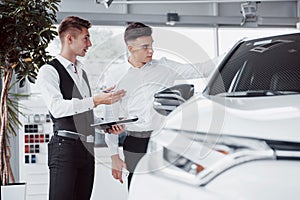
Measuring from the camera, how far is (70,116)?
2.99 meters

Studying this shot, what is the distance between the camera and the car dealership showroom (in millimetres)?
1438

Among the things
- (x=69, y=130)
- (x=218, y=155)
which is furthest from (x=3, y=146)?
(x=218, y=155)

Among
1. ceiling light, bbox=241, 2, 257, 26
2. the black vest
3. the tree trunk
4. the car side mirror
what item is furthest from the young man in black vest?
ceiling light, bbox=241, 2, 257, 26

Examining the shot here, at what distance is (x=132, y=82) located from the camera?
302 centimetres

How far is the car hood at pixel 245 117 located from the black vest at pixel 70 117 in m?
1.21

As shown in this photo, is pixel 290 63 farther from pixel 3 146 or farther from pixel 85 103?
pixel 3 146

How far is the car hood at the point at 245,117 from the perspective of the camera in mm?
1446

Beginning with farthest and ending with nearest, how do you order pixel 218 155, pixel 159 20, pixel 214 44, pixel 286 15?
pixel 286 15, pixel 214 44, pixel 159 20, pixel 218 155

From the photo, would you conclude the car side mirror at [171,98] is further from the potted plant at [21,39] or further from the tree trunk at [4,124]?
the tree trunk at [4,124]

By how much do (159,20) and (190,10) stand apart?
0.79 m

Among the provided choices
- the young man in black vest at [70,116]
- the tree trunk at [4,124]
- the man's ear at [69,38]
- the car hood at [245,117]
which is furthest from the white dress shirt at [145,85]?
the tree trunk at [4,124]

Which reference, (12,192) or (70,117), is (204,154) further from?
(12,192)

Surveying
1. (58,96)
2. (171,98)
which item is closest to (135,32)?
(58,96)

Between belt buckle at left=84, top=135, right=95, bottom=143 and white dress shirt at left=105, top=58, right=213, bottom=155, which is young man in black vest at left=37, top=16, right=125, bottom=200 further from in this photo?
white dress shirt at left=105, top=58, right=213, bottom=155
